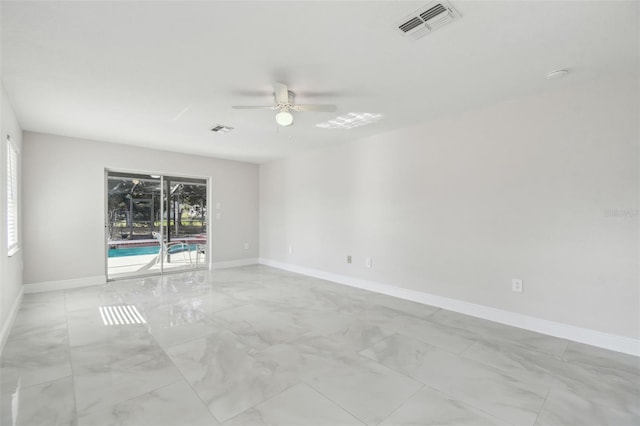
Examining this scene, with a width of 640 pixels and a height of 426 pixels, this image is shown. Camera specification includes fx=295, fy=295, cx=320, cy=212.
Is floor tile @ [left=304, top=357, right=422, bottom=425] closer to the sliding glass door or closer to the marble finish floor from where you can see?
the marble finish floor

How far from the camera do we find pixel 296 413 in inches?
70.4

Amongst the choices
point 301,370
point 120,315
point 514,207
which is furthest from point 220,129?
point 514,207

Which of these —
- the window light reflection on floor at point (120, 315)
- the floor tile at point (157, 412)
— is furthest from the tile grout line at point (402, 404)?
the window light reflection on floor at point (120, 315)

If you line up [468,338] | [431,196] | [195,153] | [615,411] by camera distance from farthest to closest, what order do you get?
[195,153], [431,196], [468,338], [615,411]

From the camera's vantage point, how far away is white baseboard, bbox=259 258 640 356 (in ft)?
8.55

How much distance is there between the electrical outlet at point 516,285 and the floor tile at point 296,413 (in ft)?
7.89

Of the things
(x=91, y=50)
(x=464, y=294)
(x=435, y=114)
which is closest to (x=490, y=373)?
(x=464, y=294)

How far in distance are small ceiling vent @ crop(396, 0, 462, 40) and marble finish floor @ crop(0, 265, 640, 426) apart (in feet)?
8.00

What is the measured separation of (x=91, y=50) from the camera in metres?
2.21

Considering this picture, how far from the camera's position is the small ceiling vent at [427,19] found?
176 cm

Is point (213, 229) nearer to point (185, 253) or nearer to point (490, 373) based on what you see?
point (185, 253)

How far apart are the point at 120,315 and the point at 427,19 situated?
4.23 m

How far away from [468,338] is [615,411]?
1.12 m

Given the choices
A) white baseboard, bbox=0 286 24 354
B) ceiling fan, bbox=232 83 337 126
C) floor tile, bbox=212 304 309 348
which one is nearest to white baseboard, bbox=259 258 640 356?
floor tile, bbox=212 304 309 348
